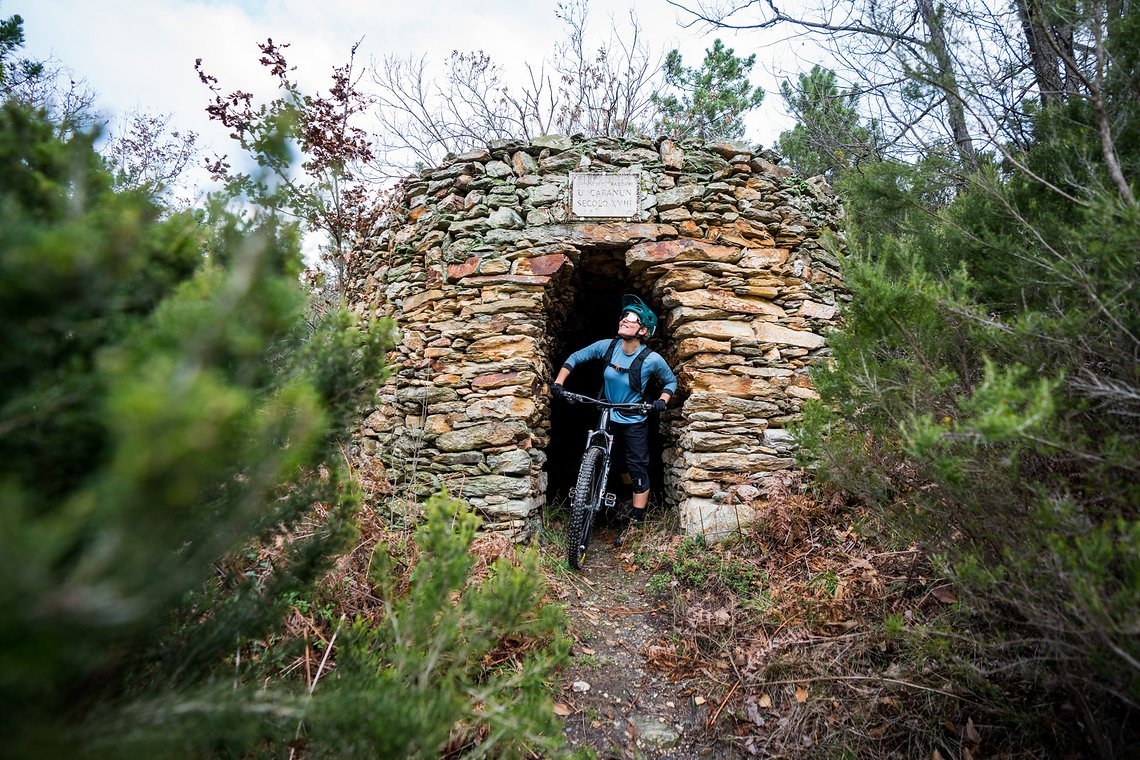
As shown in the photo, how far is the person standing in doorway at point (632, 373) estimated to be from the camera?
4066 millimetres

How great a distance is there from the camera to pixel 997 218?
2631mm

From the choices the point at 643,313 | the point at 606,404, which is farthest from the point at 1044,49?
the point at 606,404

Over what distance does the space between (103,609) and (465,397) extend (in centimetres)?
330

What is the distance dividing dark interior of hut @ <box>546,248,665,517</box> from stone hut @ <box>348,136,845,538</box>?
148mm

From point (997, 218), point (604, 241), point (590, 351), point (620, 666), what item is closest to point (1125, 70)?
point (997, 218)

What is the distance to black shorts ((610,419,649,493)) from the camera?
165 inches

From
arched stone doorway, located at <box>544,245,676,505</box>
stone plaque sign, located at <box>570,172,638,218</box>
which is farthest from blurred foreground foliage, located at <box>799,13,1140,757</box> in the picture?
arched stone doorway, located at <box>544,245,676,505</box>

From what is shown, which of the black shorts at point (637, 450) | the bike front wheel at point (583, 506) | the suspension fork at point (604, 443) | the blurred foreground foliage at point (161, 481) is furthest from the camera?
the black shorts at point (637, 450)

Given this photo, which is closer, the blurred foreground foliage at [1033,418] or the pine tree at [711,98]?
the blurred foreground foliage at [1033,418]

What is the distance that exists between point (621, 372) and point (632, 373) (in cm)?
10

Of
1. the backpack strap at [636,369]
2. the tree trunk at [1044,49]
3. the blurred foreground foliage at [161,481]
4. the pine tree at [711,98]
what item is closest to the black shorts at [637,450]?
the backpack strap at [636,369]

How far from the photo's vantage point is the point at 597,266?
4.42 m

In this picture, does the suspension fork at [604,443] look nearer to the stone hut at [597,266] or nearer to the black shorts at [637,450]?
the black shorts at [637,450]

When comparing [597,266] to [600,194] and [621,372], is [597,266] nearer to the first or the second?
[600,194]
